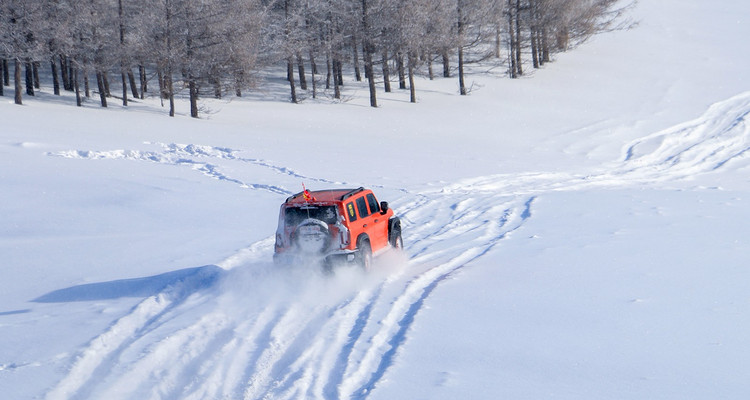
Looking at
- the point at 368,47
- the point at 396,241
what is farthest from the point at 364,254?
the point at 368,47

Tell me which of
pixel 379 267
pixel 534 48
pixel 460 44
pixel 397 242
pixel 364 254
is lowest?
pixel 379 267

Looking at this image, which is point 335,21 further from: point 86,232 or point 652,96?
point 86,232

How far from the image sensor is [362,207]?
12516 millimetres

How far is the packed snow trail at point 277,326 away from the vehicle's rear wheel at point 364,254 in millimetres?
187

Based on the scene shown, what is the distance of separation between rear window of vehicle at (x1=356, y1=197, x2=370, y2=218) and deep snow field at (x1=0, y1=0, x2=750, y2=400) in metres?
0.97

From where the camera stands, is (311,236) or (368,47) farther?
(368,47)

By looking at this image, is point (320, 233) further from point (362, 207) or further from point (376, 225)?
point (376, 225)

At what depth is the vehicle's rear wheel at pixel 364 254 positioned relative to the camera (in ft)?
38.8

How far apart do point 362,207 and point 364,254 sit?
919 millimetres

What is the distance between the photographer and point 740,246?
1312 centimetres

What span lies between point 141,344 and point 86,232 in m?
6.73

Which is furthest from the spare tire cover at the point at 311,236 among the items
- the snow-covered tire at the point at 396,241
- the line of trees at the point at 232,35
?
the line of trees at the point at 232,35

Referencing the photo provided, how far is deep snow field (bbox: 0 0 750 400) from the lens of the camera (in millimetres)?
7812

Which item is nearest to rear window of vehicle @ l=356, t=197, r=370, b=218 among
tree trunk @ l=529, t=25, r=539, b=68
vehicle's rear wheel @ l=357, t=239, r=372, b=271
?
vehicle's rear wheel @ l=357, t=239, r=372, b=271
